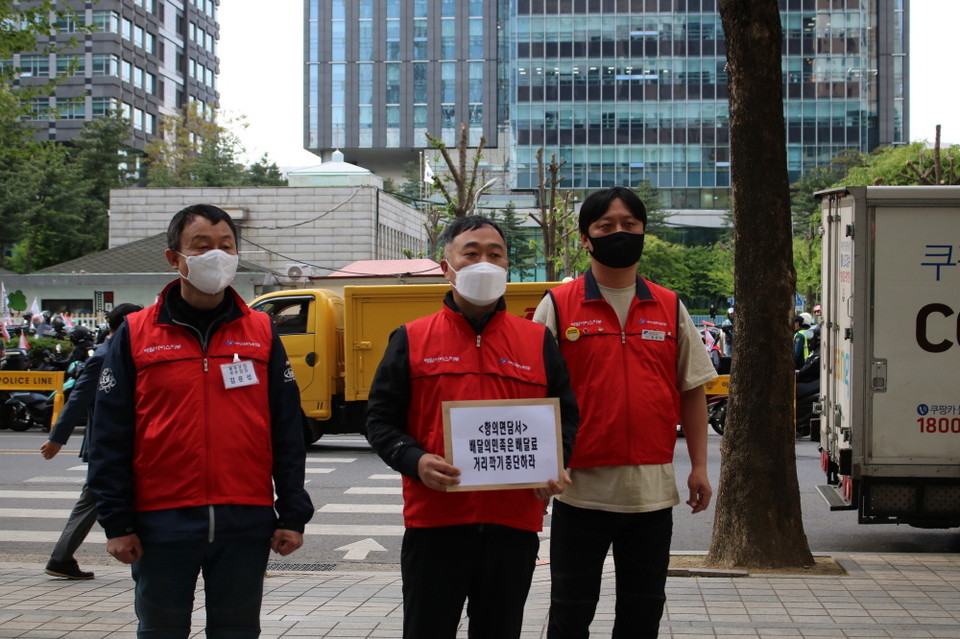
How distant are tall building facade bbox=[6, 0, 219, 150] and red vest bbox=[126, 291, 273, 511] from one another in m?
85.8

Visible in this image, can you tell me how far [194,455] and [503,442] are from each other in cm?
99

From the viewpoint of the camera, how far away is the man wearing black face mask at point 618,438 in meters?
3.97

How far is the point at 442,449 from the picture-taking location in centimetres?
345

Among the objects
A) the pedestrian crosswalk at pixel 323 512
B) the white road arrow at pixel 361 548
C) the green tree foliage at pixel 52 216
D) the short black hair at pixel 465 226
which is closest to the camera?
the short black hair at pixel 465 226

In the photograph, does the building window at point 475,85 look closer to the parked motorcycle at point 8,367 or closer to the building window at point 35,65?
the building window at point 35,65

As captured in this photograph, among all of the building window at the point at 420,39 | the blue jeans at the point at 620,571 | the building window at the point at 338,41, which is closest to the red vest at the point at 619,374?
the blue jeans at the point at 620,571

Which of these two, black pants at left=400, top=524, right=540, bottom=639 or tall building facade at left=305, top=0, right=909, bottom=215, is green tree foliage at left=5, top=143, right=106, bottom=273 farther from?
black pants at left=400, top=524, right=540, bottom=639

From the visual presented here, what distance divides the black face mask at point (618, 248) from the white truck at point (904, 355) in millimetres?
4468

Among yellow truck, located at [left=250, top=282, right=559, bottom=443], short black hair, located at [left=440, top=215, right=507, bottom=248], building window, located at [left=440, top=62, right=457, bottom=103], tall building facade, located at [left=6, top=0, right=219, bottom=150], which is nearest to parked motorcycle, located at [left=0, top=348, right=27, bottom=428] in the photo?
yellow truck, located at [left=250, top=282, right=559, bottom=443]

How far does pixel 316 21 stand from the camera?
109m

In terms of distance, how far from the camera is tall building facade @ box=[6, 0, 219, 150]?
9275cm

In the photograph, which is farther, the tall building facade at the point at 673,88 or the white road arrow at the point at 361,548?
the tall building facade at the point at 673,88

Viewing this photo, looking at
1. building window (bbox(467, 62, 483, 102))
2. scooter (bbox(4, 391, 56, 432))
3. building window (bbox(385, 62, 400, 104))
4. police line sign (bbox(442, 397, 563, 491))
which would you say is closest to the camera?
police line sign (bbox(442, 397, 563, 491))

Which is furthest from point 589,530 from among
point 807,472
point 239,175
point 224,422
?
point 239,175
